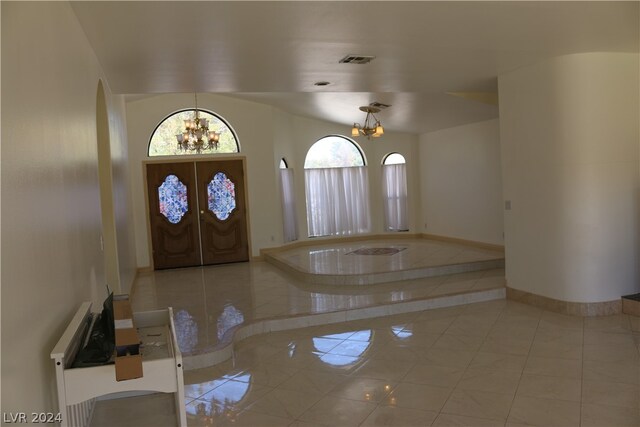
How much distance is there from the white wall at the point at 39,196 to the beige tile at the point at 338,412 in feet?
5.17

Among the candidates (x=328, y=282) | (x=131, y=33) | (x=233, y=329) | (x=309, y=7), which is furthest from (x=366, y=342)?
(x=131, y=33)

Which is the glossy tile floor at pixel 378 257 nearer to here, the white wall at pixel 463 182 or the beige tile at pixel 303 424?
the white wall at pixel 463 182

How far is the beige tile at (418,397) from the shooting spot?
3.36 m

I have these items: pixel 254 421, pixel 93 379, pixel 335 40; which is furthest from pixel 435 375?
pixel 335 40

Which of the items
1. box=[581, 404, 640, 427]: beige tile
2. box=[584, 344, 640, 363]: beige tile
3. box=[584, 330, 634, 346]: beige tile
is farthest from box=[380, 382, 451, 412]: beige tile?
box=[584, 330, 634, 346]: beige tile

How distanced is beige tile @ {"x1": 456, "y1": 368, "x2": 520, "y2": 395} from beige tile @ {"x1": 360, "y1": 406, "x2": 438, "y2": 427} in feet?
1.71

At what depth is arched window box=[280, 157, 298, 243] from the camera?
33.9 ft

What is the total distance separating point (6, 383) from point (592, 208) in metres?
5.15

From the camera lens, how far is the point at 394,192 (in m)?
11.4

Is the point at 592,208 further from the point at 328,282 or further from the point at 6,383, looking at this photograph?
the point at 6,383

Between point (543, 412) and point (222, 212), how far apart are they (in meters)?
7.55

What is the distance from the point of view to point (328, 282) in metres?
7.18

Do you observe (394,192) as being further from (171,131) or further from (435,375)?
(435,375)

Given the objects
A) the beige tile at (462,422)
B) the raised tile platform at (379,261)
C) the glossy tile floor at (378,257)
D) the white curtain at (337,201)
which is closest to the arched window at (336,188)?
the white curtain at (337,201)
